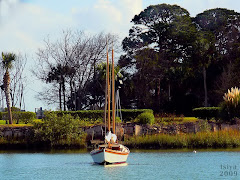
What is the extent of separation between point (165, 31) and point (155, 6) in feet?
13.2

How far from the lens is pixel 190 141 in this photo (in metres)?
37.0

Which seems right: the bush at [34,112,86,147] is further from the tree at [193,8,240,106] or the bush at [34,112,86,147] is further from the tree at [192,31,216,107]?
the tree at [193,8,240,106]

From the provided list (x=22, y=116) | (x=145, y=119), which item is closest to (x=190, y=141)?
(x=145, y=119)

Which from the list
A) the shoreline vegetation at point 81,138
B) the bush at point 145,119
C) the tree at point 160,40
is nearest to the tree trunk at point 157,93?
the tree at point 160,40

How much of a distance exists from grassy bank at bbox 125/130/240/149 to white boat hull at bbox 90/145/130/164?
30.0ft

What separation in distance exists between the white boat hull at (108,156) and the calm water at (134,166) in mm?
497

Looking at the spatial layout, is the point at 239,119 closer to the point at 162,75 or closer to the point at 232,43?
the point at 162,75

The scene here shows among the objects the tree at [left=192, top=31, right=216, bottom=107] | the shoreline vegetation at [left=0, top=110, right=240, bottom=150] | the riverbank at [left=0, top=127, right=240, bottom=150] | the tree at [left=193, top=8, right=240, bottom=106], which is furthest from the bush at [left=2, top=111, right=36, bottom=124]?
the tree at [left=193, top=8, right=240, bottom=106]

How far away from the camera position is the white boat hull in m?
27.8

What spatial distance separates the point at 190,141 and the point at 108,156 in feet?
34.6

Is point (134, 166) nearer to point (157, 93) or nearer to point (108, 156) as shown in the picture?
point (108, 156)

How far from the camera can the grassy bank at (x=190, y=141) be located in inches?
1437

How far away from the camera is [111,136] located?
29.0 meters

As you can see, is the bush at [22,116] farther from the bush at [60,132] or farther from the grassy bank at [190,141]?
the grassy bank at [190,141]
